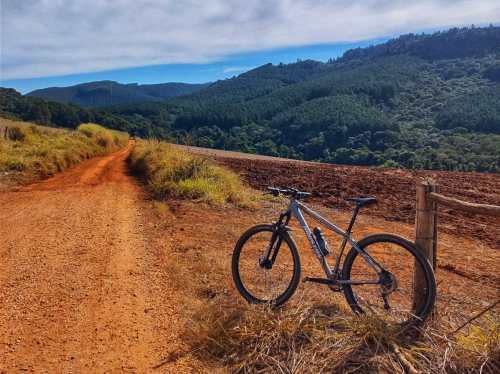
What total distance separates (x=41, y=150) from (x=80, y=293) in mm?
11801

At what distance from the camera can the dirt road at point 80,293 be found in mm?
3525

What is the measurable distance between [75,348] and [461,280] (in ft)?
14.0

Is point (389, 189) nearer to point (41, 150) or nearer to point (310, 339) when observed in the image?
point (310, 339)

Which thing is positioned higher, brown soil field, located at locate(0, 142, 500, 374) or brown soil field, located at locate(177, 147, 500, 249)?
brown soil field, located at locate(0, 142, 500, 374)

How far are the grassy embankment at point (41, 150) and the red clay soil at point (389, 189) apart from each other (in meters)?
5.84

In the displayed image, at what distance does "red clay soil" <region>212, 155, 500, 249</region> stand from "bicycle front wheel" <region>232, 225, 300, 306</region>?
11.1 ft

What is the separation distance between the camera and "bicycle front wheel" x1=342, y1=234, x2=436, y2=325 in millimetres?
3414

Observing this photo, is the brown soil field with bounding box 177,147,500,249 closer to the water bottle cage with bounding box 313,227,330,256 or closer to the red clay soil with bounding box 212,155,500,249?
the red clay soil with bounding box 212,155,500,249

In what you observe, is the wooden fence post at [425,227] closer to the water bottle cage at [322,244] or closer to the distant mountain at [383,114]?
the water bottle cage at [322,244]

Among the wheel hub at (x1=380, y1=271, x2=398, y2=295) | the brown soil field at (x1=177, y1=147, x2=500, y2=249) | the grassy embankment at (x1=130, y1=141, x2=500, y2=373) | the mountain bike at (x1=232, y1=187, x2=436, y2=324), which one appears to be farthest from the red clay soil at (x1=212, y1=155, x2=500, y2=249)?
the grassy embankment at (x1=130, y1=141, x2=500, y2=373)

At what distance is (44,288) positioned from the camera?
479 cm

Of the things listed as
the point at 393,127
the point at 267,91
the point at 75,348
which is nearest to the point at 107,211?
the point at 75,348

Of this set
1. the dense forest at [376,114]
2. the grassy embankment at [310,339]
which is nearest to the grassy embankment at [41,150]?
the grassy embankment at [310,339]

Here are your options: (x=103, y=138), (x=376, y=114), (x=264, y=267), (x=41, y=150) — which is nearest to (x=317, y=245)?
(x=264, y=267)
